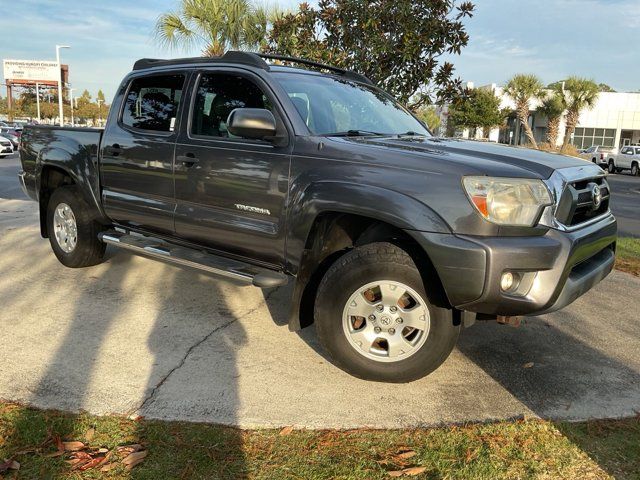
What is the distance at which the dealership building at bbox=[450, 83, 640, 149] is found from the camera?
50.4m

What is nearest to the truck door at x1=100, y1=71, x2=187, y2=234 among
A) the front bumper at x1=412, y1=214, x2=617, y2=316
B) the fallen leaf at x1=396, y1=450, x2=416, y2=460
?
the front bumper at x1=412, y1=214, x2=617, y2=316

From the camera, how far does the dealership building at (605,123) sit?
165 ft

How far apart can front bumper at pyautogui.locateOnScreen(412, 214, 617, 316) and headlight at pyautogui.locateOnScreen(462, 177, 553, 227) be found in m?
0.11

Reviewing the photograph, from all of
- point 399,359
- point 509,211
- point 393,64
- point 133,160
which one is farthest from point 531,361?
point 393,64

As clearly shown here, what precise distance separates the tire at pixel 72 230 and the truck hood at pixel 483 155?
3078mm

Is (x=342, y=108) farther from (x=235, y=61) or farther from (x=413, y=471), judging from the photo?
(x=413, y=471)

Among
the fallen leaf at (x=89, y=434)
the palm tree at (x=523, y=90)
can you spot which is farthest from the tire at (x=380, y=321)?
the palm tree at (x=523, y=90)

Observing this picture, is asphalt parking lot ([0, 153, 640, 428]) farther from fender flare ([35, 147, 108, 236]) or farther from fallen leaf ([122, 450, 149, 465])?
fender flare ([35, 147, 108, 236])

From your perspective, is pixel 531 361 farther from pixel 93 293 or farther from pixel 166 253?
pixel 93 293

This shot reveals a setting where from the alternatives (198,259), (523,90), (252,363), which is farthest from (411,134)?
(523,90)

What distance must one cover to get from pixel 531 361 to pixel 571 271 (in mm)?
942

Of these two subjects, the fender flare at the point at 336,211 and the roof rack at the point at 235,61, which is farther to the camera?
the roof rack at the point at 235,61

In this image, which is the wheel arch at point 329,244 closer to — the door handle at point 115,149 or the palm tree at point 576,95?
the door handle at point 115,149

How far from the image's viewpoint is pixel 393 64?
7363mm
